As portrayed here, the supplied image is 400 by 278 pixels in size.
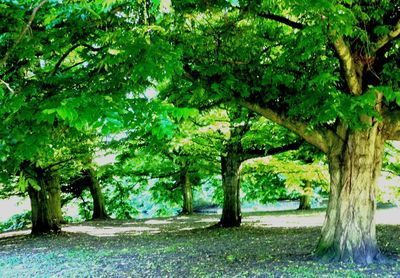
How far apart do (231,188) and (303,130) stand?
20.3 feet

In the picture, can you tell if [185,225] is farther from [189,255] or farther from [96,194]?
[189,255]

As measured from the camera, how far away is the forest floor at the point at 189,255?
6.60 meters

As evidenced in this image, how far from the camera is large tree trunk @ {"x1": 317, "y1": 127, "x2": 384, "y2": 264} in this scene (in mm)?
6891

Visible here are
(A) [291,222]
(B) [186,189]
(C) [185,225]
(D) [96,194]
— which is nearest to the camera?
(A) [291,222]

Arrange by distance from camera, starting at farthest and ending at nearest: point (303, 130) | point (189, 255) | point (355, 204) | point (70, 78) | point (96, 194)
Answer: point (96, 194) < point (189, 255) < point (303, 130) < point (355, 204) < point (70, 78)

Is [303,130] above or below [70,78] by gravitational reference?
below

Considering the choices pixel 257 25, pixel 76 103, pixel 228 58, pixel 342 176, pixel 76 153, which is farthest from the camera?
pixel 76 153

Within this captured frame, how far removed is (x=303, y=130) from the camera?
7578 millimetres

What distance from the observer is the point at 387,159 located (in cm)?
1327

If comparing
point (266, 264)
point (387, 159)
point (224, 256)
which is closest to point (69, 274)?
point (224, 256)

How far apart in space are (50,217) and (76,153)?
2.60 m

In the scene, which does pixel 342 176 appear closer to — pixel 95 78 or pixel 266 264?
pixel 266 264

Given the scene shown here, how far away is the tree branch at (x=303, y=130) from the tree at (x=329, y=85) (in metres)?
0.02

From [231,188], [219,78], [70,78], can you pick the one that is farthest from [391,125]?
[231,188]
